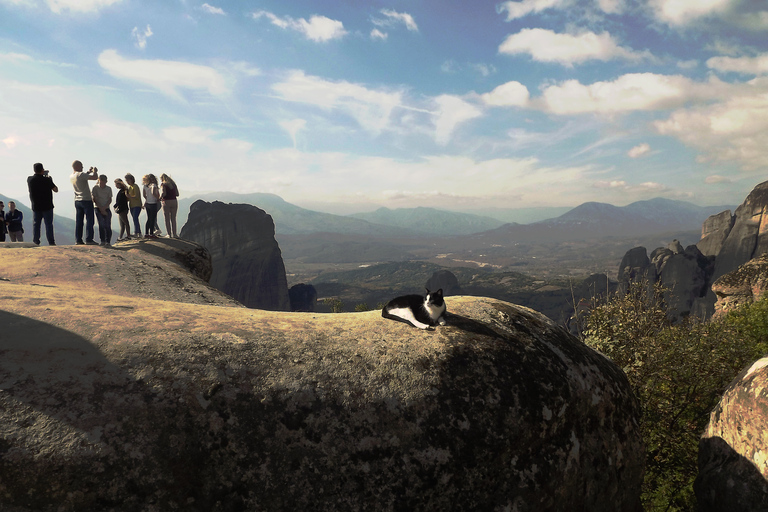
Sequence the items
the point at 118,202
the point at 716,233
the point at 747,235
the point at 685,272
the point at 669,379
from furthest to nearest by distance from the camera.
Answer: the point at 716,233 < the point at 685,272 < the point at 747,235 < the point at 118,202 < the point at 669,379

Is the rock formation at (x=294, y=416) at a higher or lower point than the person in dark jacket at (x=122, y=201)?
lower

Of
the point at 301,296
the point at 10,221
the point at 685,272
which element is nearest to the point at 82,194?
the point at 10,221

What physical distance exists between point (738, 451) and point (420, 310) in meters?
7.35

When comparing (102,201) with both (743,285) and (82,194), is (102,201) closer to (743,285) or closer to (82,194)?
(82,194)

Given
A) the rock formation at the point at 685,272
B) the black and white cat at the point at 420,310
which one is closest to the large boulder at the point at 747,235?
the rock formation at the point at 685,272

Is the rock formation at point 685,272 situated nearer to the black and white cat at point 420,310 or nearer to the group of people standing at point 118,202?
the group of people standing at point 118,202

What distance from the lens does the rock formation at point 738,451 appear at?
7.34 metres

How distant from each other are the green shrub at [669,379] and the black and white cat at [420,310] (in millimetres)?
7004

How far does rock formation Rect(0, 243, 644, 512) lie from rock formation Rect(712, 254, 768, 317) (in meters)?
52.4

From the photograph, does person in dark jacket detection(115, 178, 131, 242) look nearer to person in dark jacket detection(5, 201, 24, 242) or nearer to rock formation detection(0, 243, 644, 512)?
person in dark jacket detection(5, 201, 24, 242)

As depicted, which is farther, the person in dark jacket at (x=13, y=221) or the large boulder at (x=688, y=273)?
the large boulder at (x=688, y=273)

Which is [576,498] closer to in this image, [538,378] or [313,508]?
[538,378]

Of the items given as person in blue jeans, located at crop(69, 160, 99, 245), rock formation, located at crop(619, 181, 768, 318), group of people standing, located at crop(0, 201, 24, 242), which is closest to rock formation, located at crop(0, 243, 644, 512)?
person in blue jeans, located at crop(69, 160, 99, 245)

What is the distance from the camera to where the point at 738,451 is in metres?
7.87
